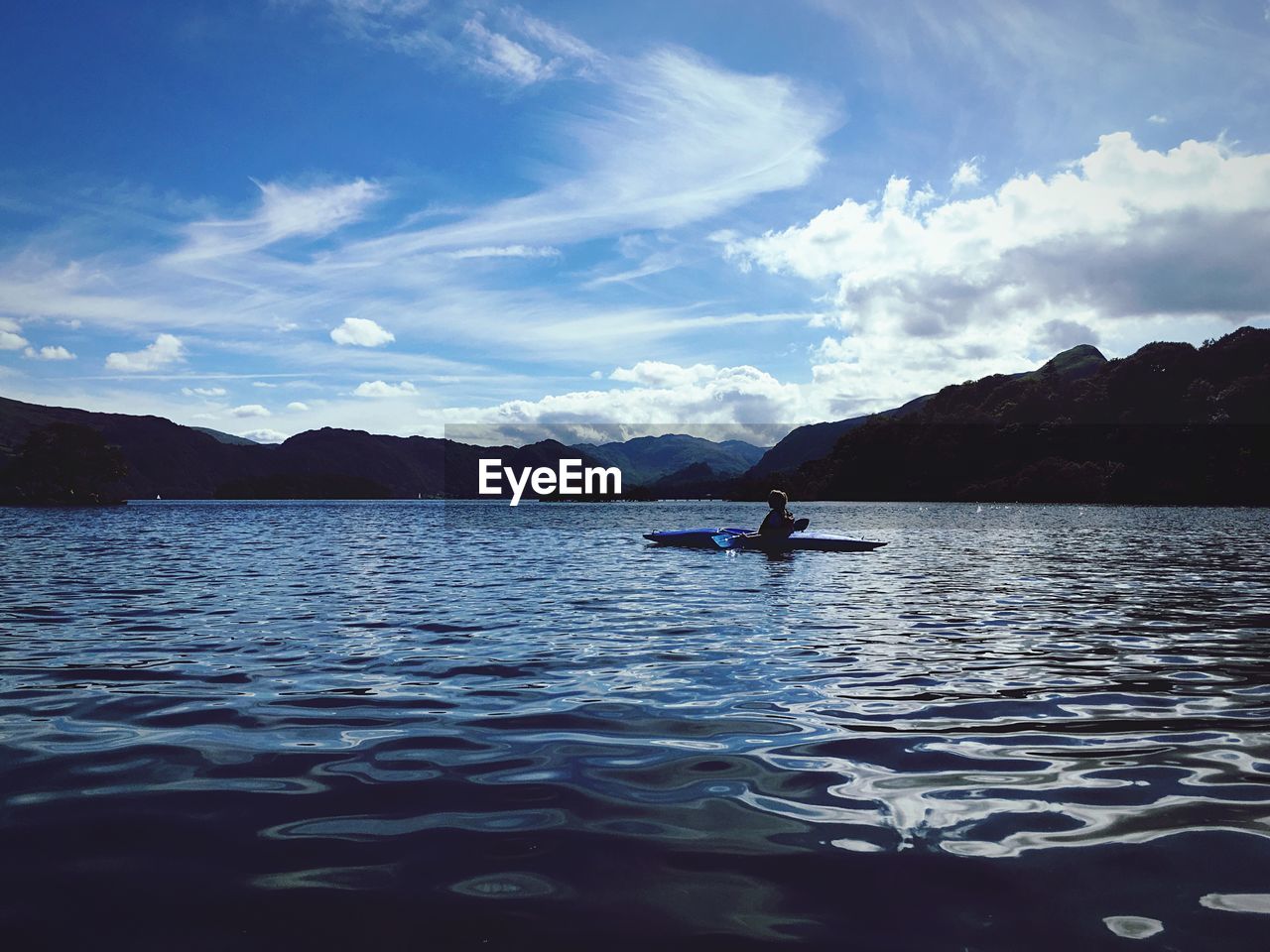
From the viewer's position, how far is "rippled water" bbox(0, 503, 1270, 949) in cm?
418

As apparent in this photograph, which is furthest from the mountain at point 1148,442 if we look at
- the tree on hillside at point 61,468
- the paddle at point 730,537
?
the tree on hillside at point 61,468

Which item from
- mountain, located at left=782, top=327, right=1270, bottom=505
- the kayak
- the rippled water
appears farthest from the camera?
mountain, located at left=782, top=327, right=1270, bottom=505

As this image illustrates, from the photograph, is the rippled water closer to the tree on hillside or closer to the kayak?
the kayak

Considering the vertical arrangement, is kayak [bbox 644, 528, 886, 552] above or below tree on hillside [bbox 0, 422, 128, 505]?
below

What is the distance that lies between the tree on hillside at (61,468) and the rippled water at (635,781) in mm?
201717

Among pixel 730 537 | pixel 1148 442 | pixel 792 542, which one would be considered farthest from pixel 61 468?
pixel 1148 442

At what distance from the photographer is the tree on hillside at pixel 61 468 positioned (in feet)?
582

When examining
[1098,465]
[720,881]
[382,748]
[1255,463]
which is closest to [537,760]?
[382,748]

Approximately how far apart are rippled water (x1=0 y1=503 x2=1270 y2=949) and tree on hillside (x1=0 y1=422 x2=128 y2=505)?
202m

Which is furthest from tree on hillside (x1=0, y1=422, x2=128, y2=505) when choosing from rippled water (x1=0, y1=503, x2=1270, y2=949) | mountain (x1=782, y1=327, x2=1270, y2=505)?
rippled water (x1=0, y1=503, x2=1270, y2=949)

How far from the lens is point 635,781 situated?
20.8 ft

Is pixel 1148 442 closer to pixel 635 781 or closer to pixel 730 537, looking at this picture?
pixel 730 537

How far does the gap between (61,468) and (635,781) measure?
216 m

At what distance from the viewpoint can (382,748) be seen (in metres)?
7.22
